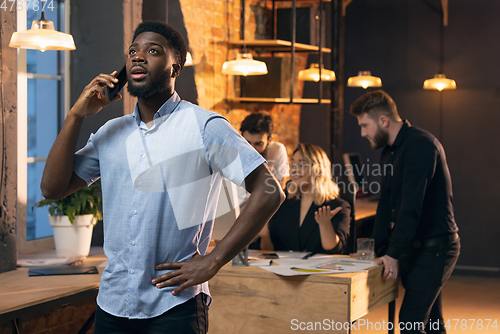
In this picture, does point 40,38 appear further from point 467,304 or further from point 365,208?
point 467,304

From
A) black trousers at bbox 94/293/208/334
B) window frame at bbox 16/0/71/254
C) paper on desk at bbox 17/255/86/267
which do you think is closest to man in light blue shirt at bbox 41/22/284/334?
black trousers at bbox 94/293/208/334

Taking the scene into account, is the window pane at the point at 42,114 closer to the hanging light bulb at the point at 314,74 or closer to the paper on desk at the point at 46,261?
the paper on desk at the point at 46,261

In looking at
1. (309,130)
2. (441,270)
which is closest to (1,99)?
(441,270)

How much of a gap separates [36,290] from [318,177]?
5.73 feet

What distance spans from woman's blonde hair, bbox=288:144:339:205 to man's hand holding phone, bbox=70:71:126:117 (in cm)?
205

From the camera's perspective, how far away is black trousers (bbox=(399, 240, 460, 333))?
9.20 ft

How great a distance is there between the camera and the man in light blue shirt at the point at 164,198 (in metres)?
1.30

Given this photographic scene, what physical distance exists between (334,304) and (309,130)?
391 centimetres

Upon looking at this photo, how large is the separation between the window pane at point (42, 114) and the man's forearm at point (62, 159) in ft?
6.32

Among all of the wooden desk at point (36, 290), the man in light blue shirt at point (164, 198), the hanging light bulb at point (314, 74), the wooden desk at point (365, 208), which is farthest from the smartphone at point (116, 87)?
the hanging light bulb at point (314, 74)

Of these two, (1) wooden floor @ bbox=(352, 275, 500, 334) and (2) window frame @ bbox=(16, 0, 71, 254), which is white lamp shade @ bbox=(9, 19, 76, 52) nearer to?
(2) window frame @ bbox=(16, 0, 71, 254)

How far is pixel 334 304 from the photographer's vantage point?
250cm

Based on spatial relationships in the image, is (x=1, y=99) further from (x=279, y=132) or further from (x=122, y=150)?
(x=279, y=132)

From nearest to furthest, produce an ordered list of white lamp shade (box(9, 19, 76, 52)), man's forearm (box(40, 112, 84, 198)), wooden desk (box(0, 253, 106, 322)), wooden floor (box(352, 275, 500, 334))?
1. man's forearm (box(40, 112, 84, 198))
2. wooden desk (box(0, 253, 106, 322))
3. white lamp shade (box(9, 19, 76, 52))
4. wooden floor (box(352, 275, 500, 334))
